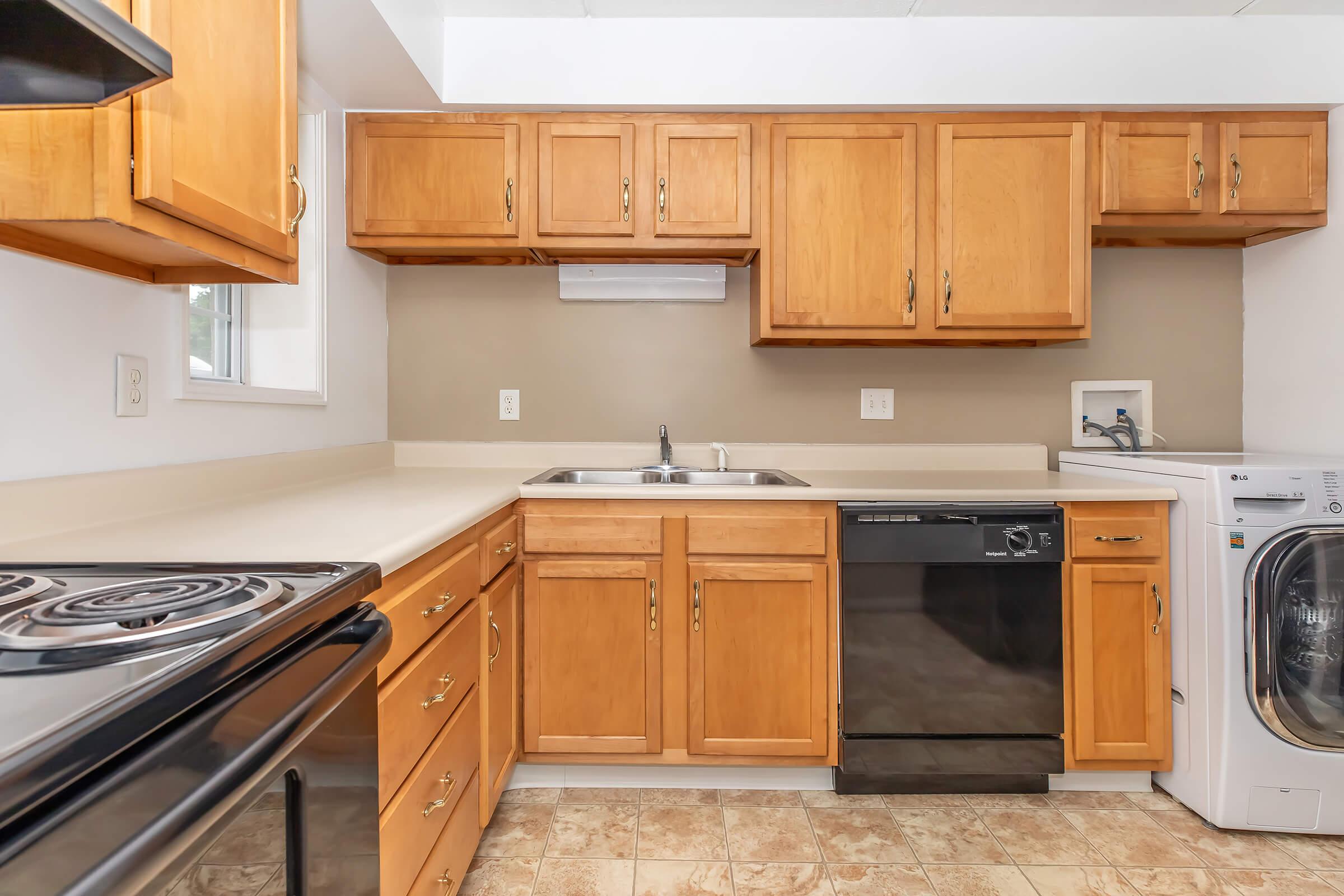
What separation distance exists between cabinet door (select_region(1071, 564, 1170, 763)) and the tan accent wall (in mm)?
744

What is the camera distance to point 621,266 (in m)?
2.44

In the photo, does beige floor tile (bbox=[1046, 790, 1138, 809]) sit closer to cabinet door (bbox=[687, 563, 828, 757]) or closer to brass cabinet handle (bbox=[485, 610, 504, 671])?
cabinet door (bbox=[687, 563, 828, 757])

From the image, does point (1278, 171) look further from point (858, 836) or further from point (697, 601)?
point (858, 836)

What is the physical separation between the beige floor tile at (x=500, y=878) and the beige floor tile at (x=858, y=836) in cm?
72

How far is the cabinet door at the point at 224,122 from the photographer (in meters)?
0.92

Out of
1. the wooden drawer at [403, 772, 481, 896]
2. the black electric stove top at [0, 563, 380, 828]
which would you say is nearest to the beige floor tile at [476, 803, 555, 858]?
the wooden drawer at [403, 772, 481, 896]

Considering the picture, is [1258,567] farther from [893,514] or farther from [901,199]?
[901,199]

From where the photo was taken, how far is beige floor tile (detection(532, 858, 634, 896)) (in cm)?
153

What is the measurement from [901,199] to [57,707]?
2.27 metres

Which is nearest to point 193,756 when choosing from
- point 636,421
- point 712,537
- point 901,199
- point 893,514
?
point 712,537

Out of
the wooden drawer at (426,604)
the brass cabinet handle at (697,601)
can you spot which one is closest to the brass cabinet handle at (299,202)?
the wooden drawer at (426,604)

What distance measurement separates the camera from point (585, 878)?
62.3 inches

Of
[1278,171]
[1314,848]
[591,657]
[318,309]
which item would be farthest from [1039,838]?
[318,309]

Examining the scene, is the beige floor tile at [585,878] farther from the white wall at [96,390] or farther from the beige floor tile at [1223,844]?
the beige floor tile at [1223,844]
